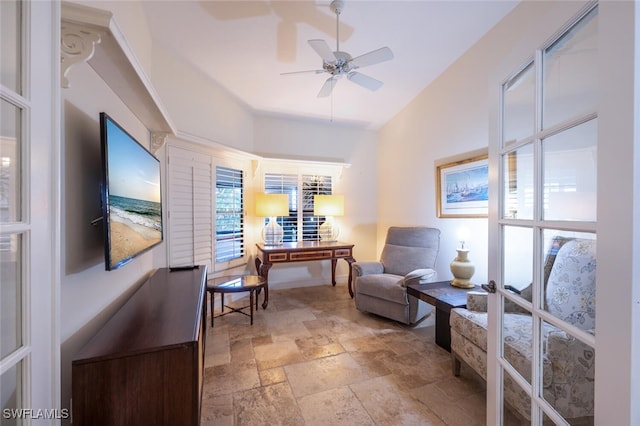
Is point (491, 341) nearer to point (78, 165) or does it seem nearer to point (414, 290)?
point (414, 290)

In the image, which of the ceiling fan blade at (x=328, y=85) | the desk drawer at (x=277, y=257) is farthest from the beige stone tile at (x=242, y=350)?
the ceiling fan blade at (x=328, y=85)

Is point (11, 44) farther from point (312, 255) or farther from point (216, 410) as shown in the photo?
point (312, 255)

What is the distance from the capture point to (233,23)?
6.81 ft

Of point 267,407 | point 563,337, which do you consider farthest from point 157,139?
point 563,337

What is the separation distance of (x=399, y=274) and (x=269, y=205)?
197 centimetres

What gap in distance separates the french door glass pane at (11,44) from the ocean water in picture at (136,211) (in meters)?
0.63

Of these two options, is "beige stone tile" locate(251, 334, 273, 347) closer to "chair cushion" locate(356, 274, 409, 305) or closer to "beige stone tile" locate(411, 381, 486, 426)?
"chair cushion" locate(356, 274, 409, 305)

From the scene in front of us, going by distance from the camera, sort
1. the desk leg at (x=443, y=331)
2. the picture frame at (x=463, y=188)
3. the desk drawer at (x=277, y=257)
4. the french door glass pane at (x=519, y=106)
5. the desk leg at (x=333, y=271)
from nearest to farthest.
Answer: the french door glass pane at (x=519, y=106) < the desk leg at (x=443, y=331) < the picture frame at (x=463, y=188) < the desk drawer at (x=277, y=257) < the desk leg at (x=333, y=271)

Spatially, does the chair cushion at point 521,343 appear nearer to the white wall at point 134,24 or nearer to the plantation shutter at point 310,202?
the white wall at point 134,24

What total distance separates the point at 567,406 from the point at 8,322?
1.69 m

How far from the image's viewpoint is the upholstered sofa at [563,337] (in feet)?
2.46

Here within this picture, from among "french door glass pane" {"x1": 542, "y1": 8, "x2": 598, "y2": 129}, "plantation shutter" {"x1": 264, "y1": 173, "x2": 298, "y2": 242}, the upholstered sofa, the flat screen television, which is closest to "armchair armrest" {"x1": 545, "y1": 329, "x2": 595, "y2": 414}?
the upholstered sofa

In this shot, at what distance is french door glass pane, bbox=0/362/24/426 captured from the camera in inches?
23.6

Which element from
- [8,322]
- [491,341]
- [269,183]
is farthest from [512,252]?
[269,183]
